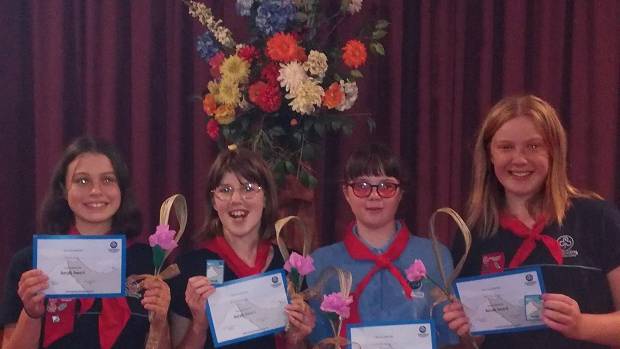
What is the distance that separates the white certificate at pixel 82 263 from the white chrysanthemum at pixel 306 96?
115 centimetres

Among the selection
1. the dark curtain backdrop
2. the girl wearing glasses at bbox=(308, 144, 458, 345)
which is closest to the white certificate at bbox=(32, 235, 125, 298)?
the girl wearing glasses at bbox=(308, 144, 458, 345)

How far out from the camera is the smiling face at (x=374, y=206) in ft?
9.80

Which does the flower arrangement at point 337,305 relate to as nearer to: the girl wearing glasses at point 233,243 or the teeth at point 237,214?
the girl wearing glasses at point 233,243

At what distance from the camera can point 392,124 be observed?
4875 millimetres

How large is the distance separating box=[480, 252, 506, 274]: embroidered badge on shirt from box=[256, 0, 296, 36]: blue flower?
1488mm

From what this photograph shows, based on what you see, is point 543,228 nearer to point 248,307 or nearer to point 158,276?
point 248,307

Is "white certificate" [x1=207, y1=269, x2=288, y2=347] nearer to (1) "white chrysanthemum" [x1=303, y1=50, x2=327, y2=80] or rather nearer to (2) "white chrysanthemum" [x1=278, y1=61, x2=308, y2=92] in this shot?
(2) "white chrysanthemum" [x1=278, y1=61, x2=308, y2=92]

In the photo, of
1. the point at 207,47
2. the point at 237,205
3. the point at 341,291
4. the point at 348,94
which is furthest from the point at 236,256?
the point at 207,47

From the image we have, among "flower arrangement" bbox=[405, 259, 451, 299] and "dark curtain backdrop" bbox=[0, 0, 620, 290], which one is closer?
"flower arrangement" bbox=[405, 259, 451, 299]

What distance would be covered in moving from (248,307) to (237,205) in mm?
395

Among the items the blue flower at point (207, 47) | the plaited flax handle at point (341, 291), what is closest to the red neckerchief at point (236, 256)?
the plaited flax handle at point (341, 291)

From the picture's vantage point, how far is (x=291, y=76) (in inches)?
138

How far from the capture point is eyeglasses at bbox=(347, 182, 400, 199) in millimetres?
2994

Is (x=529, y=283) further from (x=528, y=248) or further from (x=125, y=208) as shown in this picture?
(x=125, y=208)
